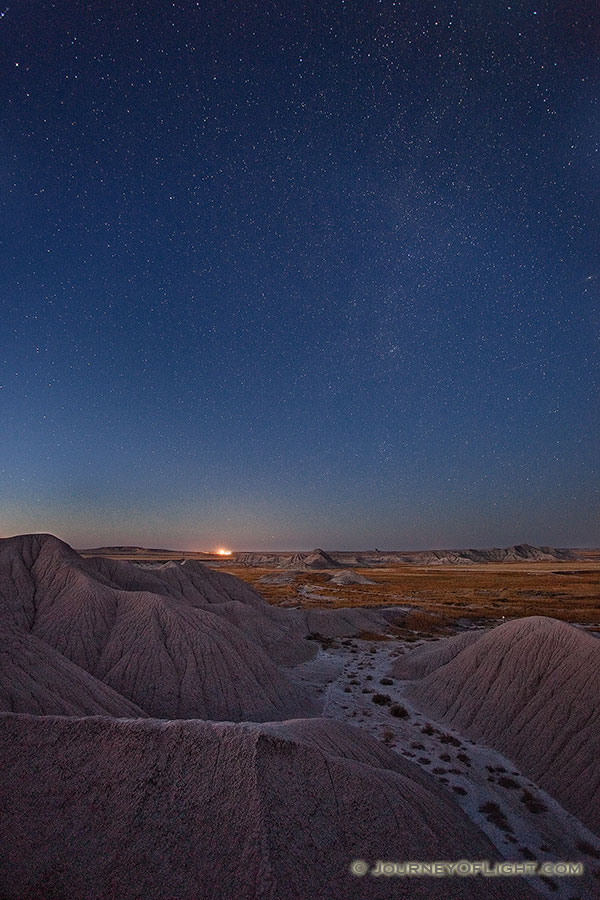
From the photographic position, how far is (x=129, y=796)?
667 centimetres

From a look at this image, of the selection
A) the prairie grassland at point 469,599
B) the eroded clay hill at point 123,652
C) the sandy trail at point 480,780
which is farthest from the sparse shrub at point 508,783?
the prairie grassland at point 469,599

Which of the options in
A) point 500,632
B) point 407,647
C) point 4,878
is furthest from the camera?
point 407,647

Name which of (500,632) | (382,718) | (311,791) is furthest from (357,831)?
(500,632)

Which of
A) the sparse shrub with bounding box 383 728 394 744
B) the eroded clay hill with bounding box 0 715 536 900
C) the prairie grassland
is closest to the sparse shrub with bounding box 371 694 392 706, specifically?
the sparse shrub with bounding box 383 728 394 744

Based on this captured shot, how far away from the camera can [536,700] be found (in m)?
14.4

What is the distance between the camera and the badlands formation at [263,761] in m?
6.11

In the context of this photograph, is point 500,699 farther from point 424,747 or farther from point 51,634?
point 51,634

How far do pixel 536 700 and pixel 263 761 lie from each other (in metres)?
12.4

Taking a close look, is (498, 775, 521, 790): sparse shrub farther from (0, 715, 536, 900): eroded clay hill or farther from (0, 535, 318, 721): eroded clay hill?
(0, 535, 318, 721): eroded clay hill

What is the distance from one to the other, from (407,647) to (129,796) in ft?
85.8

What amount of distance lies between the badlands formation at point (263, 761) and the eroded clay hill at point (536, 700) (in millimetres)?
60

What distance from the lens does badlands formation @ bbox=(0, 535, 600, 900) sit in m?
6.11

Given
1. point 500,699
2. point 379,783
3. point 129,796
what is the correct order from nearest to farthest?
point 129,796
point 379,783
point 500,699

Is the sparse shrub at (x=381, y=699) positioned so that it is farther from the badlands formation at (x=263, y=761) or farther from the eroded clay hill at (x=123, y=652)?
the eroded clay hill at (x=123, y=652)
